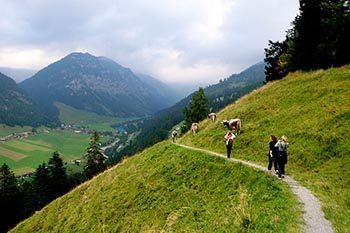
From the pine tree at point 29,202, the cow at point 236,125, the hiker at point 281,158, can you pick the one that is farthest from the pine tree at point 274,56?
the pine tree at point 29,202

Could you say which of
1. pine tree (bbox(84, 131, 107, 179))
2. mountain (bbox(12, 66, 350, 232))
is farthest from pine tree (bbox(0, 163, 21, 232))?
mountain (bbox(12, 66, 350, 232))

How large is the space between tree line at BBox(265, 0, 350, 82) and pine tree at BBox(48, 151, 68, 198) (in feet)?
190

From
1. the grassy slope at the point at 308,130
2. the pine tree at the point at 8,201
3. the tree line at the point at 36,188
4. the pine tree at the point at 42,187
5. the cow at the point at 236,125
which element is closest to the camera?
the grassy slope at the point at 308,130

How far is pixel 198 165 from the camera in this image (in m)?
32.3

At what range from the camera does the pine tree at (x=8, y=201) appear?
84625 millimetres

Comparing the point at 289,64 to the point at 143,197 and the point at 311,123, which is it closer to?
the point at 311,123

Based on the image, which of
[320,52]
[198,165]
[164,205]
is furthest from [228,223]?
[320,52]

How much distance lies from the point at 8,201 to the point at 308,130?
72.4 metres

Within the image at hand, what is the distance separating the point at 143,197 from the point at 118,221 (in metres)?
2.85

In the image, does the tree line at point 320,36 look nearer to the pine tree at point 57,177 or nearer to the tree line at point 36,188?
the tree line at point 36,188

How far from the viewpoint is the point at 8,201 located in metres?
85.2

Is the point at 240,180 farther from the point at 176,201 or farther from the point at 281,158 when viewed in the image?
the point at 176,201

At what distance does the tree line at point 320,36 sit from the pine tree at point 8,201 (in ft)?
212

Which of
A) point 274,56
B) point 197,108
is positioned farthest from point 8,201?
point 274,56
